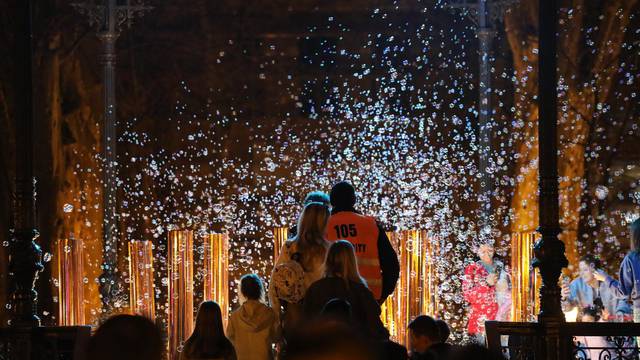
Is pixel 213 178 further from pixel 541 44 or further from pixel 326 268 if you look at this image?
pixel 326 268

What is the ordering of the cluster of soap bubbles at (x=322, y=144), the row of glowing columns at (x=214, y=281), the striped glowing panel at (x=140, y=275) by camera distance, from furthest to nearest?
the cluster of soap bubbles at (x=322, y=144)
the striped glowing panel at (x=140, y=275)
the row of glowing columns at (x=214, y=281)

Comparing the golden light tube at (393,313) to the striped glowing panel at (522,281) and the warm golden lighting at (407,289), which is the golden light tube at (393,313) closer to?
the warm golden lighting at (407,289)

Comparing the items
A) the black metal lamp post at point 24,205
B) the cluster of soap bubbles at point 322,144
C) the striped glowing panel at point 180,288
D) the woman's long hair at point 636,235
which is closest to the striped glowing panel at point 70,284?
the striped glowing panel at point 180,288

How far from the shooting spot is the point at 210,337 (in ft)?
24.2

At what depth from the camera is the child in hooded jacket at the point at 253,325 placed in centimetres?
808

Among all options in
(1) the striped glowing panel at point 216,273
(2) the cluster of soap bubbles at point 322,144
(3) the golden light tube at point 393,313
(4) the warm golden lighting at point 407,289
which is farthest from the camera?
(2) the cluster of soap bubbles at point 322,144

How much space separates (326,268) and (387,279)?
967 millimetres

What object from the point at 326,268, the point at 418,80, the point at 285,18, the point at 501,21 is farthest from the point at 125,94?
the point at 326,268

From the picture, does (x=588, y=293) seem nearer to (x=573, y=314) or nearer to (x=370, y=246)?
(x=573, y=314)

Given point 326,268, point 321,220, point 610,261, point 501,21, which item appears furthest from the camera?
point 501,21

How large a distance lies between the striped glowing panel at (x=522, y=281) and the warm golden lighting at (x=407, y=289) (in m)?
1.37

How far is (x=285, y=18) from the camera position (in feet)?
63.7

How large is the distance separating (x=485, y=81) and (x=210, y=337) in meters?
11.6

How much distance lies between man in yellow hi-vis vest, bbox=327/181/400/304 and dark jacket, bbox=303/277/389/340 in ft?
2.50
